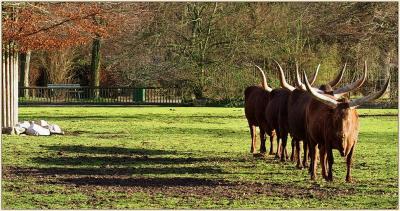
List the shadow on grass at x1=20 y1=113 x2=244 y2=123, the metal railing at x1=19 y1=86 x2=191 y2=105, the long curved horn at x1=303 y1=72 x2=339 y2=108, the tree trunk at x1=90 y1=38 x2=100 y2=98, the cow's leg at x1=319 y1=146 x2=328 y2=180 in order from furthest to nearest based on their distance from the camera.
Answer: the tree trunk at x1=90 y1=38 x2=100 y2=98 → the metal railing at x1=19 y1=86 x2=191 y2=105 → the shadow on grass at x1=20 y1=113 x2=244 y2=123 → the cow's leg at x1=319 y1=146 x2=328 y2=180 → the long curved horn at x1=303 y1=72 x2=339 y2=108

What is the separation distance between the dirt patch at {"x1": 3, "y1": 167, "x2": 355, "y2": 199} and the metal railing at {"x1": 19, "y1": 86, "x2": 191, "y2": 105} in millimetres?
29319

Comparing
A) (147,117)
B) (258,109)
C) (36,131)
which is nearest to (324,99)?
(258,109)

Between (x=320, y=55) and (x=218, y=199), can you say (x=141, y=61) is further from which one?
(x=218, y=199)

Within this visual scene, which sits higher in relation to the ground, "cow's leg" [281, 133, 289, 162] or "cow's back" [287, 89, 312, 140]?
"cow's back" [287, 89, 312, 140]

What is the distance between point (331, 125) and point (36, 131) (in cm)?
1023

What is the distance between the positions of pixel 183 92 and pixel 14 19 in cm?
2316

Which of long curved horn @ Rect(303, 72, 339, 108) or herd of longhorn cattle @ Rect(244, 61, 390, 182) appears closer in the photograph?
herd of longhorn cattle @ Rect(244, 61, 390, 182)

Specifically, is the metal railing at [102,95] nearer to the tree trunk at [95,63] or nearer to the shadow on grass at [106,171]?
the tree trunk at [95,63]

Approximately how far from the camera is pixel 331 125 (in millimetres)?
11273

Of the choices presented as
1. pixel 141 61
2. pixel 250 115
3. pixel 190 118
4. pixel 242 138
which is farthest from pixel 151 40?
pixel 250 115

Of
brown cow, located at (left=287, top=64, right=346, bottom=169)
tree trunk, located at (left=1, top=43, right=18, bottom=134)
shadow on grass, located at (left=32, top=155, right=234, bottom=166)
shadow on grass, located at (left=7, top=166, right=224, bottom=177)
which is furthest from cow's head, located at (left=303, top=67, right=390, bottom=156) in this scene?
tree trunk, located at (left=1, top=43, right=18, bottom=134)

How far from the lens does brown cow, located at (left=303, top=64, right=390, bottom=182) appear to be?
36.7ft

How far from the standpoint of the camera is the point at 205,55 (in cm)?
4094

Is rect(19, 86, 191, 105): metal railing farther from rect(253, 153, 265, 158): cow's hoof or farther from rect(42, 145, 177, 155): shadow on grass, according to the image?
rect(253, 153, 265, 158): cow's hoof
